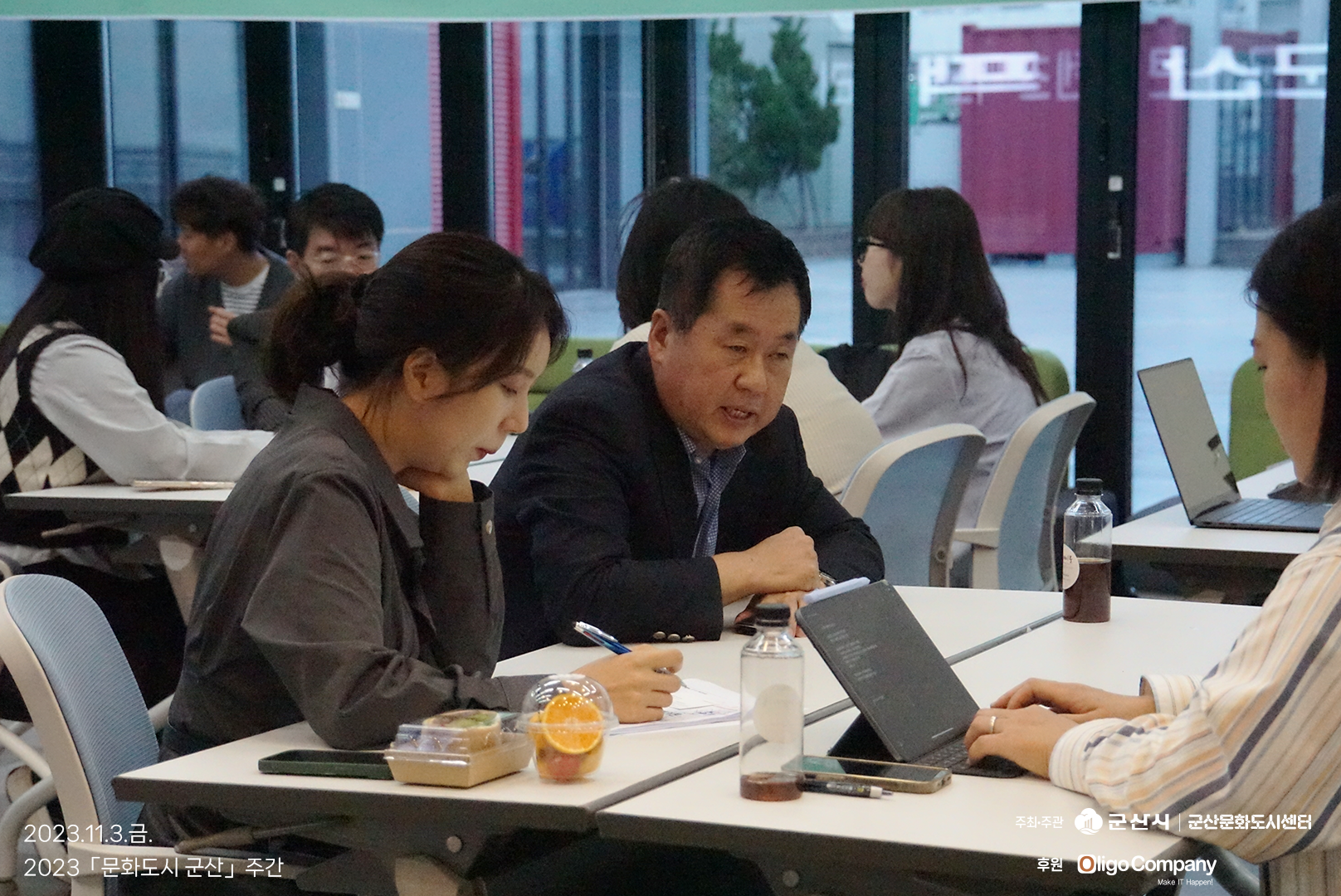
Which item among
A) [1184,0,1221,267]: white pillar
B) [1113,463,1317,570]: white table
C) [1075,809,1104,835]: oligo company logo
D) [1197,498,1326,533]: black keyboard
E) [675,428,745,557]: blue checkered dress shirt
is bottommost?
[1113,463,1317,570]: white table

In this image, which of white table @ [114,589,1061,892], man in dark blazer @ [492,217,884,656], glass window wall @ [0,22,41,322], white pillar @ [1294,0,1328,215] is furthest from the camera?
glass window wall @ [0,22,41,322]

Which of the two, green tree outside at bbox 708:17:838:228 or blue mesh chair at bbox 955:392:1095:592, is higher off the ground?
green tree outside at bbox 708:17:838:228

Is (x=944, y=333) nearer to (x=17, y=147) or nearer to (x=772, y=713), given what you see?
(x=772, y=713)

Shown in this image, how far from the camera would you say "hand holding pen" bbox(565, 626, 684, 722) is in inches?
68.4

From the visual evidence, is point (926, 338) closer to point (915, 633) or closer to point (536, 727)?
point (915, 633)

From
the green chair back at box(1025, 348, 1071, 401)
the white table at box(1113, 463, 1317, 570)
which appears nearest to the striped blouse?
the white table at box(1113, 463, 1317, 570)

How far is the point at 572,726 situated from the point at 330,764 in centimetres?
24

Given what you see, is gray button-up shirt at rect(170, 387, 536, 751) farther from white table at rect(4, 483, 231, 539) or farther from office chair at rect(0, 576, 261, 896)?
white table at rect(4, 483, 231, 539)

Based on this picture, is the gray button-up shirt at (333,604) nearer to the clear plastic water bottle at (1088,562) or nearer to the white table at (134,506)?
the clear plastic water bottle at (1088,562)

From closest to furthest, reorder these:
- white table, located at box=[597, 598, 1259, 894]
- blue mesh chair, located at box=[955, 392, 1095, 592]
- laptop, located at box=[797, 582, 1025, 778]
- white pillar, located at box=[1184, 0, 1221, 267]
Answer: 1. white table, located at box=[597, 598, 1259, 894]
2. laptop, located at box=[797, 582, 1025, 778]
3. blue mesh chair, located at box=[955, 392, 1095, 592]
4. white pillar, located at box=[1184, 0, 1221, 267]

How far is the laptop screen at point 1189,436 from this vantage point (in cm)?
333

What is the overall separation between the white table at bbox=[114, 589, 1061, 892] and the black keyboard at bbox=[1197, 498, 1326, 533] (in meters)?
→ 1.89

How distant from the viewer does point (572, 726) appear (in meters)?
1.51

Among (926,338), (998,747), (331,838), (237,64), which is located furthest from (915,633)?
(237,64)
